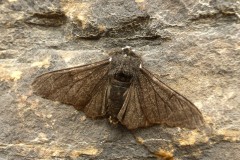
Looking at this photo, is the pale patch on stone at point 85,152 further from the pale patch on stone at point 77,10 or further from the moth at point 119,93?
the pale patch on stone at point 77,10

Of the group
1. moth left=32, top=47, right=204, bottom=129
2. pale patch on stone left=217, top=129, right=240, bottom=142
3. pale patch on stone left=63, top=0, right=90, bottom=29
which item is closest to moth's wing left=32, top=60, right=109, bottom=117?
moth left=32, top=47, right=204, bottom=129

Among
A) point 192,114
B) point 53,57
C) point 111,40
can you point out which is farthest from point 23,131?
point 192,114

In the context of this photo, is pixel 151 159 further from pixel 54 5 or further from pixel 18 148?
pixel 54 5

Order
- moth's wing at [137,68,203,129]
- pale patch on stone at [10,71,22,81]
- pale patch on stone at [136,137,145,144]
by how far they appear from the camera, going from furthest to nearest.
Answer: pale patch on stone at [10,71,22,81] → pale patch on stone at [136,137,145,144] → moth's wing at [137,68,203,129]

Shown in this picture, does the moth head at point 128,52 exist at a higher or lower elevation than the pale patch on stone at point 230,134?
higher

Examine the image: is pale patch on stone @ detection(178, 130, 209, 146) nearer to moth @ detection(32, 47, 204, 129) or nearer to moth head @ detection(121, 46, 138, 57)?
moth @ detection(32, 47, 204, 129)

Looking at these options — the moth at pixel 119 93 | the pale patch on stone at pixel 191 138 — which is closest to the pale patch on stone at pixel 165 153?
the pale patch on stone at pixel 191 138

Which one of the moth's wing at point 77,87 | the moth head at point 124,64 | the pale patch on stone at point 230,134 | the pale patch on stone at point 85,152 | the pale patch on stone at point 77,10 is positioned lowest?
the pale patch on stone at point 85,152

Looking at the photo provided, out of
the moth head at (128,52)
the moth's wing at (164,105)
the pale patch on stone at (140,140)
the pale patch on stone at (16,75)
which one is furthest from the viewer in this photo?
the pale patch on stone at (16,75)
